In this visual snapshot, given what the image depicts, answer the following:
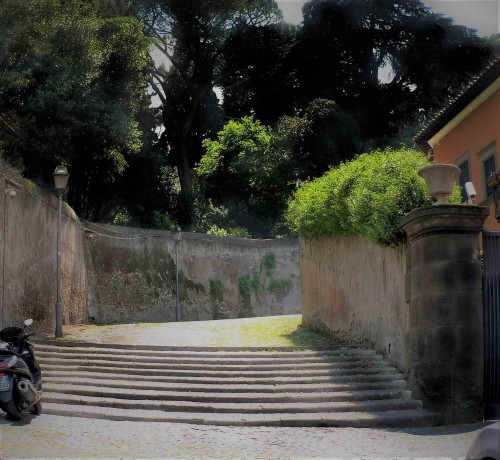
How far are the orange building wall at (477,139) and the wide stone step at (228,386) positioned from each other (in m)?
8.14

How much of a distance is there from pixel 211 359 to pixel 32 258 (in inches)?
284

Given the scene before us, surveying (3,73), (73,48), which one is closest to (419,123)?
(73,48)

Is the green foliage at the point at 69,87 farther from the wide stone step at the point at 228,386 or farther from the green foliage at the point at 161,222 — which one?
the wide stone step at the point at 228,386

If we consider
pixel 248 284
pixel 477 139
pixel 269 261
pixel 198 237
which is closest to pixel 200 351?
pixel 477 139

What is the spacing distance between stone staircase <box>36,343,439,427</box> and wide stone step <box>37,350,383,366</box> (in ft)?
0.05

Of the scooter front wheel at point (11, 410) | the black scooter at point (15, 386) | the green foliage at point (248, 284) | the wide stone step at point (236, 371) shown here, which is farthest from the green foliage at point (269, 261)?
the scooter front wheel at point (11, 410)

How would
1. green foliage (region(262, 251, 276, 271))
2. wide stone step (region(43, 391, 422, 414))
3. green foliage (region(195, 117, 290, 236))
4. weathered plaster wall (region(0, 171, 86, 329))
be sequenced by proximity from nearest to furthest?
wide stone step (region(43, 391, 422, 414)) → weathered plaster wall (region(0, 171, 86, 329)) → green foliage (region(262, 251, 276, 271)) → green foliage (region(195, 117, 290, 236))

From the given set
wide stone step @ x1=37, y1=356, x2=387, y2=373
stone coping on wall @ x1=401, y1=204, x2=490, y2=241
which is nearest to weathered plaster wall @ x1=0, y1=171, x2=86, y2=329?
wide stone step @ x1=37, y1=356, x2=387, y2=373

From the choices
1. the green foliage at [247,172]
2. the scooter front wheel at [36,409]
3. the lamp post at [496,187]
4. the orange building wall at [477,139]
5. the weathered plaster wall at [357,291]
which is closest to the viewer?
the scooter front wheel at [36,409]

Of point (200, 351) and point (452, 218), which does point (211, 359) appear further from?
point (452, 218)

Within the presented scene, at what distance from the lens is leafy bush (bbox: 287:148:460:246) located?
11.4m

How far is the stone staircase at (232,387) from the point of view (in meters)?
9.86

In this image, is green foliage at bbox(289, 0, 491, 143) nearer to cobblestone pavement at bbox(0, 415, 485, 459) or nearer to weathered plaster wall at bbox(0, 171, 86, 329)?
weathered plaster wall at bbox(0, 171, 86, 329)

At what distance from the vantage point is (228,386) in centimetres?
1129
